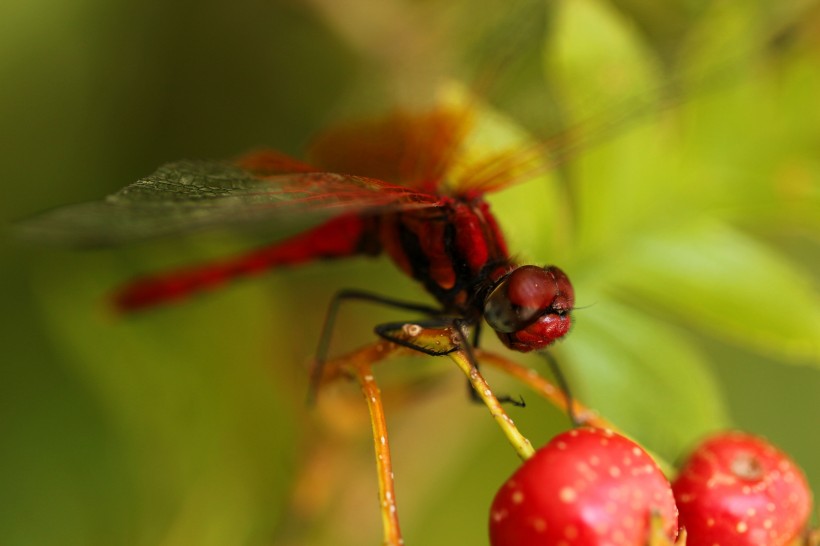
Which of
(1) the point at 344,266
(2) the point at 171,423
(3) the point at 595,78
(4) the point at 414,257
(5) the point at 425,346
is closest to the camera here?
(5) the point at 425,346

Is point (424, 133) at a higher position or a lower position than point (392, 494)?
higher

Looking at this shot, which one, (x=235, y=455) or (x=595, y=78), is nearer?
(x=595, y=78)

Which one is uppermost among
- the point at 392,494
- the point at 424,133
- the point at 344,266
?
the point at 424,133

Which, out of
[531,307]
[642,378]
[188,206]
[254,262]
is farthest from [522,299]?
[254,262]

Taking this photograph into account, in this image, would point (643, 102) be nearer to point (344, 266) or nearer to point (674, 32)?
point (674, 32)

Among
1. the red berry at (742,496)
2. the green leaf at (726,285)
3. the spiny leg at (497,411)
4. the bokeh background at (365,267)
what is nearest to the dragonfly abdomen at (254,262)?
the bokeh background at (365,267)

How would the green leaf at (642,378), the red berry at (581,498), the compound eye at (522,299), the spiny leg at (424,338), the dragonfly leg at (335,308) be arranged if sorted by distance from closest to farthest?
the red berry at (581,498)
the spiny leg at (424,338)
the compound eye at (522,299)
the dragonfly leg at (335,308)
the green leaf at (642,378)

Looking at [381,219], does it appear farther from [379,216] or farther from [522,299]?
[522,299]

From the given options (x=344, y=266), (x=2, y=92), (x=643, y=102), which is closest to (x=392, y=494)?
(x=643, y=102)

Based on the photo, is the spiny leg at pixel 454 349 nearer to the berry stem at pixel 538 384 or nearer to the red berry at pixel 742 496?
the berry stem at pixel 538 384
